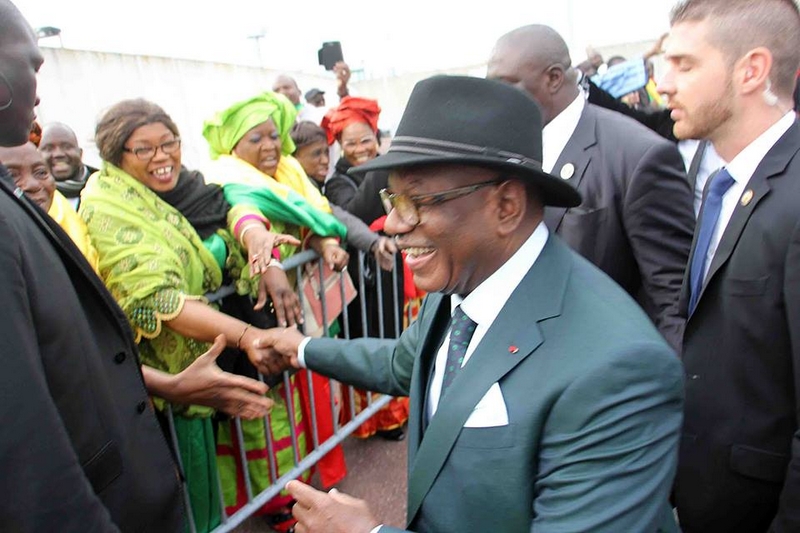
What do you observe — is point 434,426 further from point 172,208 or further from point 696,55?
point 172,208

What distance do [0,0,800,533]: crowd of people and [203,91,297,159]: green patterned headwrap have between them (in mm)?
216

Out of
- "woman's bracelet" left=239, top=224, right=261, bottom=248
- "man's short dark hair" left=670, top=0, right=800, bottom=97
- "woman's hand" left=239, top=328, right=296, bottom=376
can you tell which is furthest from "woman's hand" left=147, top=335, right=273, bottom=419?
"man's short dark hair" left=670, top=0, right=800, bottom=97

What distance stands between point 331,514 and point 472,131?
0.98m

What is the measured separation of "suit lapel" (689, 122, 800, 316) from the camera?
1.77 metres

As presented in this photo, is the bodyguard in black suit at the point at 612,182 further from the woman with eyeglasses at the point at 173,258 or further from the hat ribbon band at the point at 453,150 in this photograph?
the woman with eyeglasses at the point at 173,258

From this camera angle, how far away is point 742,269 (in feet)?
5.84

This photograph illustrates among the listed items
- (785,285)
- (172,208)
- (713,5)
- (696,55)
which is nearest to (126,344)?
(172,208)

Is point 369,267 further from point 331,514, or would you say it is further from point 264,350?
point 331,514

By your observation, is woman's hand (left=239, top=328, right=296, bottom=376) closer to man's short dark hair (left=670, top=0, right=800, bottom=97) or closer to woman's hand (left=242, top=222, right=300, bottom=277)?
woman's hand (left=242, top=222, right=300, bottom=277)

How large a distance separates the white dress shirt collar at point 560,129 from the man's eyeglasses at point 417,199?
1.43 metres

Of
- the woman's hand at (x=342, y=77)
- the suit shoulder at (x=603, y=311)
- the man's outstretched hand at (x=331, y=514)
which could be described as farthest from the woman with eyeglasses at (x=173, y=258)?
the woman's hand at (x=342, y=77)

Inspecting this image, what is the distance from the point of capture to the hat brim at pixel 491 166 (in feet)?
4.48

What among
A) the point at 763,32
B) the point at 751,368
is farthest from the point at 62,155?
the point at 751,368

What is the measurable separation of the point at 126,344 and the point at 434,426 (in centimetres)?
94
